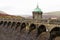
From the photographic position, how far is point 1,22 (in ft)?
337

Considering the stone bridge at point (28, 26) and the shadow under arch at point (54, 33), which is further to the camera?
the shadow under arch at point (54, 33)

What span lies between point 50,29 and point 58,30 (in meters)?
6.80

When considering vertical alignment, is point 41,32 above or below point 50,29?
below

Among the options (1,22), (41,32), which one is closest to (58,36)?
(41,32)

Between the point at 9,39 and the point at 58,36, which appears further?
the point at 9,39

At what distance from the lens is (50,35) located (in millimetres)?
48438

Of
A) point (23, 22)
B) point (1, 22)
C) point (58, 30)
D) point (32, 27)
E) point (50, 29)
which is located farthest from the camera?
point (1, 22)

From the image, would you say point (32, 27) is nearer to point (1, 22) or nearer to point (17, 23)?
point (17, 23)

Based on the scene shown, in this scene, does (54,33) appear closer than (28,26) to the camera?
Yes

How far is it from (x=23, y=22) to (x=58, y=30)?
22786 mm

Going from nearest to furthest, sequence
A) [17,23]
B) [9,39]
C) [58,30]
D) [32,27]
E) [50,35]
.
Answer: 1. [50,35]
2. [58,30]
3. [9,39]
4. [32,27]
5. [17,23]

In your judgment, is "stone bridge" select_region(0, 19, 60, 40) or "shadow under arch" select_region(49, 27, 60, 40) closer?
"stone bridge" select_region(0, 19, 60, 40)

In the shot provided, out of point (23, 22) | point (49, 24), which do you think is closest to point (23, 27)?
point (23, 22)

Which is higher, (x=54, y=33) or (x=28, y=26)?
(x=54, y=33)
